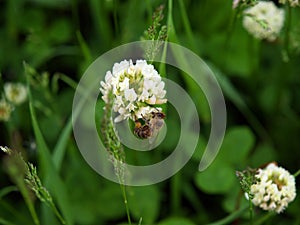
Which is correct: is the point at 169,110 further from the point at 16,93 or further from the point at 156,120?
the point at 156,120

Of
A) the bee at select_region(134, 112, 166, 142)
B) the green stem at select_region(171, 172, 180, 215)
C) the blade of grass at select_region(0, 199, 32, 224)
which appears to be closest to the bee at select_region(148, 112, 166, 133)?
the bee at select_region(134, 112, 166, 142)

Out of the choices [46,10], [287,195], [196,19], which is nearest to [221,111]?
[196,19]

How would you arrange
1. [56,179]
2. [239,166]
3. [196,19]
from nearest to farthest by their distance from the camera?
[56,179] → [239,166] → [196,19]

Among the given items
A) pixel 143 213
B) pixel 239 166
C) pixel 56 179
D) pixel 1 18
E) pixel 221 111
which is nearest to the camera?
pixel 56 179

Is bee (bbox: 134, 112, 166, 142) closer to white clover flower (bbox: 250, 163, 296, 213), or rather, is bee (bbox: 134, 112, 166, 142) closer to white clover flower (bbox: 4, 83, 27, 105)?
white clover flower (bbox: 250, 163, 296, 213)

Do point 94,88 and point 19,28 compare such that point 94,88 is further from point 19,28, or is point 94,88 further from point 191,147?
point 19,28
